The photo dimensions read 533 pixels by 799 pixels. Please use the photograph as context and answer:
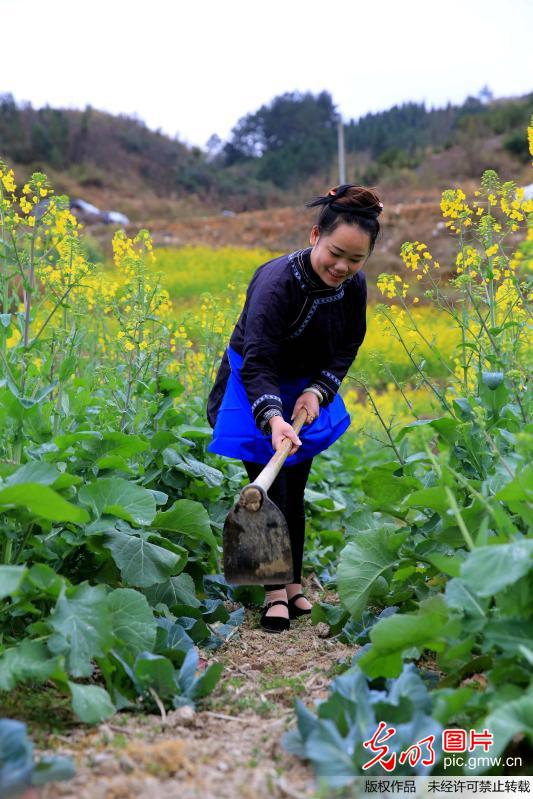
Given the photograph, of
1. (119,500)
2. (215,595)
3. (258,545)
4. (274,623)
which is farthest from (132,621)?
(215,595)

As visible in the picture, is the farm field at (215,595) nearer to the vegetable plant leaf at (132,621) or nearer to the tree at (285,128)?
the vegetable plant leaf at (132,621)

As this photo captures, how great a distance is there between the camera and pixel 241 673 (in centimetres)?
223

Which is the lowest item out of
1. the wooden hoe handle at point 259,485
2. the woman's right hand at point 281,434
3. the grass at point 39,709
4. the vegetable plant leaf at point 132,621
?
the grass at point 39,709

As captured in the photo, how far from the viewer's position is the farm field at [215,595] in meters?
1.51

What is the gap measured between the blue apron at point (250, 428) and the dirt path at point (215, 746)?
2.32ft

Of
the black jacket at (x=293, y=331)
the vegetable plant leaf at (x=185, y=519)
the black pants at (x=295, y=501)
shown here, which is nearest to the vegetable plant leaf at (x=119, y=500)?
the vegetable plant leaf at (x=185, y=519)

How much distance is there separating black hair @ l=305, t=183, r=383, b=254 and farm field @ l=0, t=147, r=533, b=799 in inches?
12.1

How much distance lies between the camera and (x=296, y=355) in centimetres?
284

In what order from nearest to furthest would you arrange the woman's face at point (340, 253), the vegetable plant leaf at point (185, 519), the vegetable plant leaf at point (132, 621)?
1. the vegetable plant leaf at point (132, 621)
2. the vegetable plant leaf at point (185, 519)
3. the woman's face at point (340, 253)

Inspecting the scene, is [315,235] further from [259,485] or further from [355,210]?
[259,485]

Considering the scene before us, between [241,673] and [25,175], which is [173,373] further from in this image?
[25,175]

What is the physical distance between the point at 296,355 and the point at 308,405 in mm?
211

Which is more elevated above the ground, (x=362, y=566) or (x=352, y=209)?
(x=352, y=209)

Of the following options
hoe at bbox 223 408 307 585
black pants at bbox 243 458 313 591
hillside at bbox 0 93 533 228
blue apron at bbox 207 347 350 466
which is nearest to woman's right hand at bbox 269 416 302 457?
hoe at bbox 223 408 307 585
